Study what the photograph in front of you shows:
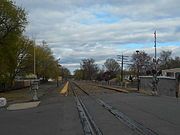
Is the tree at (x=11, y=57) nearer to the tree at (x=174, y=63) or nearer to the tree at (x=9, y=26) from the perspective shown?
the tree at (x=9, y=26)

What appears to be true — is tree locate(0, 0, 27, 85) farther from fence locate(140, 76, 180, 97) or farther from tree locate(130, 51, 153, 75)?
tree locate(130, 51, 153, 75)

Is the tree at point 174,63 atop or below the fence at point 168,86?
atop

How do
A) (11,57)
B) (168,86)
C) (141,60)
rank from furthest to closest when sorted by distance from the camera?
(141,60)
(11,57)
(168,86)

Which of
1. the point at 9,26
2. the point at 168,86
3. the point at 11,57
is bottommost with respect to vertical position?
the point at 168,86

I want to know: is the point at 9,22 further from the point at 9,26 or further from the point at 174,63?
the point at 174,63

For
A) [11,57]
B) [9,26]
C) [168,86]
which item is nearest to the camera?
[168,86]

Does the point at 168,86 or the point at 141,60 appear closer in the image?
the point at 168,86

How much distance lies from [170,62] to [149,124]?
151 m

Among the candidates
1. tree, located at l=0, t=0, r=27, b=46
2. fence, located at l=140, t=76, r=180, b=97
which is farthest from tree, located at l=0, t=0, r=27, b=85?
fence, located at l=140, t=76, r=180, b=97

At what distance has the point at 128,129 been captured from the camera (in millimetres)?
15375

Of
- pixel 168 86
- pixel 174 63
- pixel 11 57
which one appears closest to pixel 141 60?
pixel 174 63

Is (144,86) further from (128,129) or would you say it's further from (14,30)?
(128,129)

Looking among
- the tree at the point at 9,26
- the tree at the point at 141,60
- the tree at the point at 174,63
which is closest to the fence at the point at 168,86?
the tree at the point at 9,26

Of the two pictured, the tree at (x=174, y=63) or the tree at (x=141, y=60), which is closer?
the tree at (x=141, y=60)
